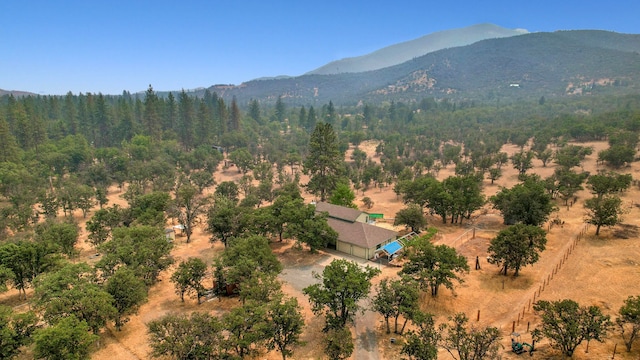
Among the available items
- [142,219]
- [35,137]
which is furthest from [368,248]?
[35,137]

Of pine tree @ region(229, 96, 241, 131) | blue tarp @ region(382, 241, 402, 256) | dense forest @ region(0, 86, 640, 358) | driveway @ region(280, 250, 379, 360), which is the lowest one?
driveway @ region(280, 250, 379, 360)

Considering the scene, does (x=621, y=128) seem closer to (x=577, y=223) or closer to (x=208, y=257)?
(x=577, y=223)

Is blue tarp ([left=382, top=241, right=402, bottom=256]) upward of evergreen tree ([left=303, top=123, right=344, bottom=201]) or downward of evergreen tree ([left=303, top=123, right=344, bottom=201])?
downward

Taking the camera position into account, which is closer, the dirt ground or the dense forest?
the dirt ground

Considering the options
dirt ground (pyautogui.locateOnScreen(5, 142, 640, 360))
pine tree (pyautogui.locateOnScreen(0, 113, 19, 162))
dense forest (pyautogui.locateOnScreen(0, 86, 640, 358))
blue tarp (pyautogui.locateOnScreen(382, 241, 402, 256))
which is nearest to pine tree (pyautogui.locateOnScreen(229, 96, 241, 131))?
dense forest (pyautogui.locateOnScreen(0, 86, 640, 358))

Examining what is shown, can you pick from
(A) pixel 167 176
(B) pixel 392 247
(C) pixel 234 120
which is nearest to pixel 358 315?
(B) pixel 392 247

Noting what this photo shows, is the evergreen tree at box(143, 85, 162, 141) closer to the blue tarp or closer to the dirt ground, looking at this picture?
the dirt ground

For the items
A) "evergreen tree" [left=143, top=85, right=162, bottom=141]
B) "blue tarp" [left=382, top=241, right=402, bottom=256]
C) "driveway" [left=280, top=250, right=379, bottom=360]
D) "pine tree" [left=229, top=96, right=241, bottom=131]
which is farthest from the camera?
"pine tree" [left=229, top=96, right=241, bottom=131]
